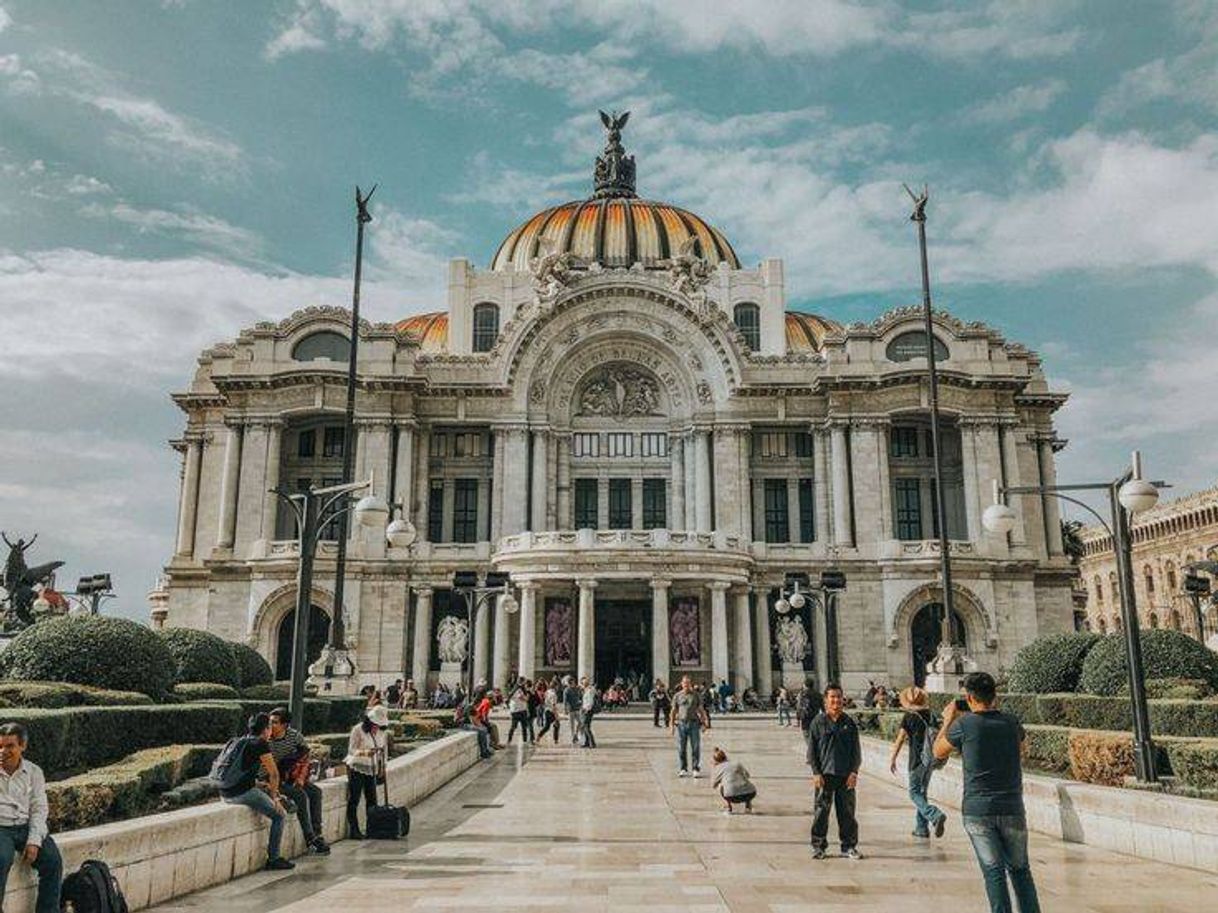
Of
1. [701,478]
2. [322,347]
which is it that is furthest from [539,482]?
[322,347]

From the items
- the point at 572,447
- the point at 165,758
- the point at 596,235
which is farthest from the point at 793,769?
the point at 596,235

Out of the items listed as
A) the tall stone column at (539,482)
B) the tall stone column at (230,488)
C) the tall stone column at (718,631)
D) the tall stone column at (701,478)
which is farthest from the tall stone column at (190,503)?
the tall stone column at (718,631)

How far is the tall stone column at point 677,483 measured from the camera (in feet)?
181

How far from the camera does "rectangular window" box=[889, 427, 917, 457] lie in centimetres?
5531

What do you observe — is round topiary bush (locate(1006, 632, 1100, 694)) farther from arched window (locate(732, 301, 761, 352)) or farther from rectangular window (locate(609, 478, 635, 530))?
arched window (locate(732, 301, 761, 352))

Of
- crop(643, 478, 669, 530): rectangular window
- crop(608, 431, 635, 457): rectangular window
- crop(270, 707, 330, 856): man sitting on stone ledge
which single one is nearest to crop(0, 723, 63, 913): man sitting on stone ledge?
crop(270, 707, 330, 856): man sitting on stone ledge

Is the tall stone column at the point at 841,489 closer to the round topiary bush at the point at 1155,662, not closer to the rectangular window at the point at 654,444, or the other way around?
the rectangular window at the point at 654,444

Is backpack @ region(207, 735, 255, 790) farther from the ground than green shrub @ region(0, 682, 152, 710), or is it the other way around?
green shrub @ region(0, 682, 152, 710)

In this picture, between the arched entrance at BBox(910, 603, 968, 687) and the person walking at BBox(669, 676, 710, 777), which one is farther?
the arched entrance at BBox(910, 603, 968, 687)

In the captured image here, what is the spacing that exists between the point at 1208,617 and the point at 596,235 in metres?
61.0

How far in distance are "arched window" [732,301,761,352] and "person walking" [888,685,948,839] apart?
5051cm

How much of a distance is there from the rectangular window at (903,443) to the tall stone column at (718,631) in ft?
44.7

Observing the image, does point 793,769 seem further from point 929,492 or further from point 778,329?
point 778,329

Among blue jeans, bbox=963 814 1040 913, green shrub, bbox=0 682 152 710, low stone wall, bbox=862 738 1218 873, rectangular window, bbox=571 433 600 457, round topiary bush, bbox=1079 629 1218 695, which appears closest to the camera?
blue jeans, bbox=963 814 1040 913
